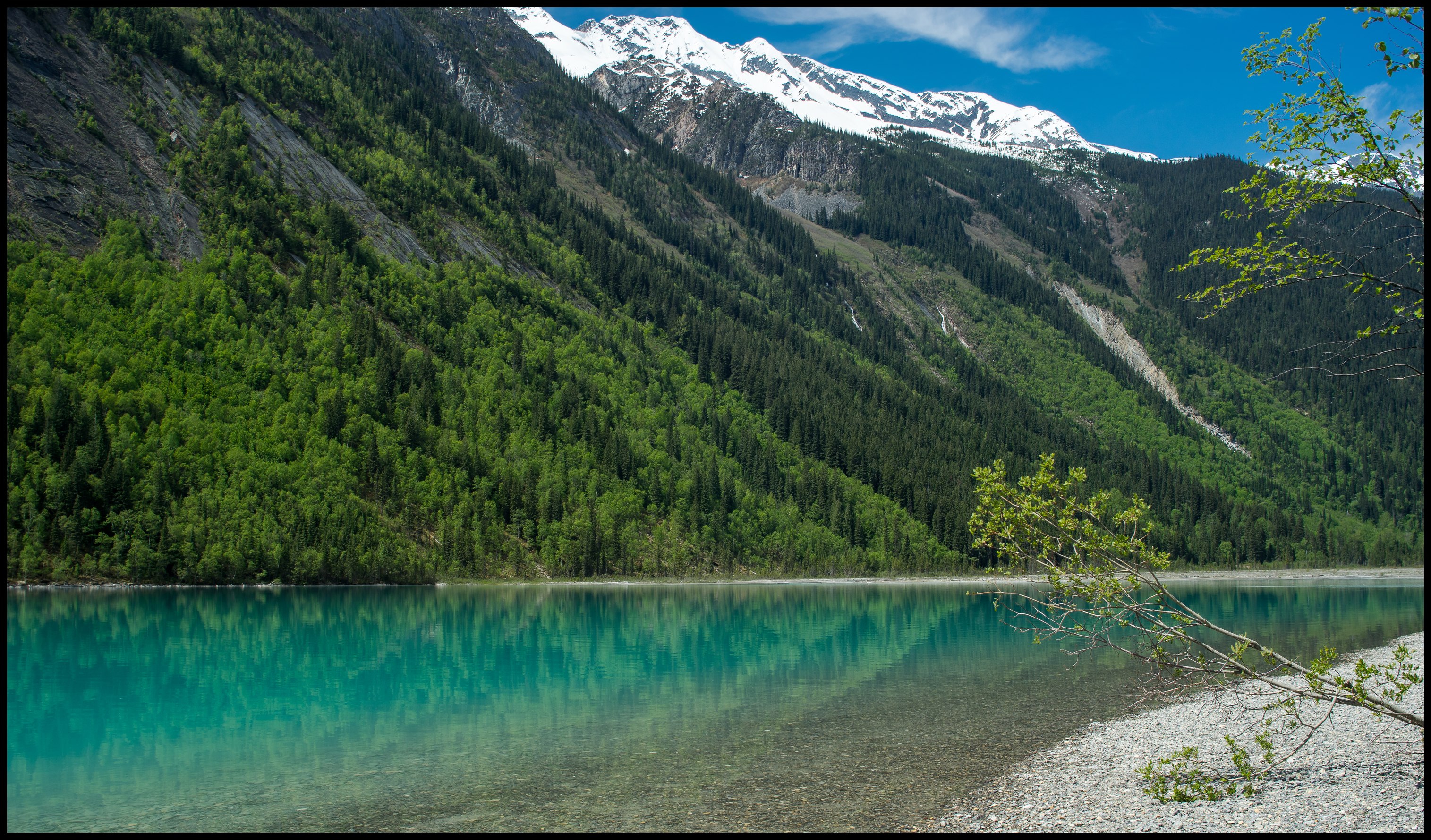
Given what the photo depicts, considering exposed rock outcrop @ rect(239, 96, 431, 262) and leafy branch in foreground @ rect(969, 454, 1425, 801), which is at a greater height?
exposed rock outcrop @ rect(239, 96, 431, 262)

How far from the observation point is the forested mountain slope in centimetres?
8312

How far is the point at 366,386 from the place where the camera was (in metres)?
105

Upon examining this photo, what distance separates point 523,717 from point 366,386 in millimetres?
87851

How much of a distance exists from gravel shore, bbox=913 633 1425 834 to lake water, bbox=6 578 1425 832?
3.81ft

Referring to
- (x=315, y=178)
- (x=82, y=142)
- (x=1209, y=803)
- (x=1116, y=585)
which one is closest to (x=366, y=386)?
(x=82, y=142)

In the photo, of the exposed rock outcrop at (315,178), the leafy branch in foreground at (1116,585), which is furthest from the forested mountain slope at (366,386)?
the leafy branch in foreground at (1116,585)

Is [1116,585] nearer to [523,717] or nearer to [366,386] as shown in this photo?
[523,717]

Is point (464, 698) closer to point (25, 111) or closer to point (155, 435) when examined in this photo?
point (155, 435)

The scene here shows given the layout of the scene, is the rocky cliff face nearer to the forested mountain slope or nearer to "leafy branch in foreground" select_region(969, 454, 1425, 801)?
the forested mountain slope

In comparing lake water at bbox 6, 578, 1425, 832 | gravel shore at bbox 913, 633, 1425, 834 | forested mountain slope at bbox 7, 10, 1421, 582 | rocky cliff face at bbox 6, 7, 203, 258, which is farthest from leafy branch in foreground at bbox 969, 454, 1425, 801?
rocky cliff face at bbox 6, 7, 203, 258

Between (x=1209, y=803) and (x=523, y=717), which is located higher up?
(x=1209, y=803)

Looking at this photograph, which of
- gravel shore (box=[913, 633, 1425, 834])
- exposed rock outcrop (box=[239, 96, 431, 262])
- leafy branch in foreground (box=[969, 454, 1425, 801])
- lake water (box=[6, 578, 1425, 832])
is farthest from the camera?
exposed rock outcrop (box=[239, 96, 431, 262])

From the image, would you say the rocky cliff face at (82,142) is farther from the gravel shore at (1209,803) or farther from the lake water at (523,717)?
the gravel shore at (1209,803)

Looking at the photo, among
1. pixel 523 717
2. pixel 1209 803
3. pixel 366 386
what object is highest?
pixel 366 386
